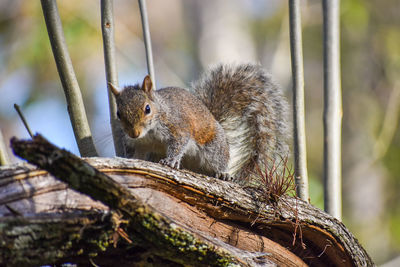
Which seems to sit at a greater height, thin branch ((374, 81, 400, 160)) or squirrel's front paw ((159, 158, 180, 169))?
→ thin branch ((374, 81, 400, 160))

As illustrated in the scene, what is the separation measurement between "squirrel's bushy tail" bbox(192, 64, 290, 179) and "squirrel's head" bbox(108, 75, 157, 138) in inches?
24.2

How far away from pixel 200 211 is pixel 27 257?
752 mm

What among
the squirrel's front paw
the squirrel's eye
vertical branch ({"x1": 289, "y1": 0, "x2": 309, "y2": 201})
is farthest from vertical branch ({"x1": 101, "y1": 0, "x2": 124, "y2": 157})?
vertical branch ({"x1": 289, "y1": 0, "x2": 309, "y2": 201})

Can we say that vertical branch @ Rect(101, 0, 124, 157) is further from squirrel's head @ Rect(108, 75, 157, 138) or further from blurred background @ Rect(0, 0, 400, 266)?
blurred background @ Rect(0, 0, 400, 266)

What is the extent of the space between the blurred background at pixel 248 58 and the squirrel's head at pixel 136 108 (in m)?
4.07

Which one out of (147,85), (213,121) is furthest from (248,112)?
(147,85)

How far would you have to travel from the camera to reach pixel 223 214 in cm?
198

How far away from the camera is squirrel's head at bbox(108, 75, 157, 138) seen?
2475 millimetres

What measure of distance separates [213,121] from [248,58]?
4.86m

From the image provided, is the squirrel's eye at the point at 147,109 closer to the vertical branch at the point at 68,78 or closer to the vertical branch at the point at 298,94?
the vertical branch at the point at 68,78

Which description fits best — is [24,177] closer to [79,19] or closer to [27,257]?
[27,257]

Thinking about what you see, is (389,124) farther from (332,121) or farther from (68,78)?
(68,78)

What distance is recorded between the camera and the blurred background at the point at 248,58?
23.7ft

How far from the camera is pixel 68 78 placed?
205 centimetres
